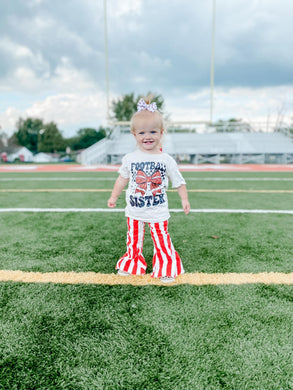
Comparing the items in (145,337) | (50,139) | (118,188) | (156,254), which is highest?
(50,139)

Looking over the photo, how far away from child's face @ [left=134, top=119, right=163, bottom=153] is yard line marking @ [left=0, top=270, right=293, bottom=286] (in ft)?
2.85

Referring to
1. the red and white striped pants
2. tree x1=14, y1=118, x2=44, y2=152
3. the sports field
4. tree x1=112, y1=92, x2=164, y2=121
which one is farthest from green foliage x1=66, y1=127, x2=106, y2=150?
the red and white striped pants

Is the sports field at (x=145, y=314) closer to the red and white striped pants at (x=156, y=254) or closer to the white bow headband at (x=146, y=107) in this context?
the red and white striped pants at (x=156, y=254)

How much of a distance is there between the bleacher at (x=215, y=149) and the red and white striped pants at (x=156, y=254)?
1585cm

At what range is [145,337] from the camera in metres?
1.23

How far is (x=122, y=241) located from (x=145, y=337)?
132cm

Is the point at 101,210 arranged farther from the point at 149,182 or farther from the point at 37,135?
the point at 37,135

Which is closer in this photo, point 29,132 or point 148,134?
point 148,134

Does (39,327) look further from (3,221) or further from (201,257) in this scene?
(3,221)

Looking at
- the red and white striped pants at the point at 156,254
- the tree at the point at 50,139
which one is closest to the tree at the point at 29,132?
the tree at the point at 50,139

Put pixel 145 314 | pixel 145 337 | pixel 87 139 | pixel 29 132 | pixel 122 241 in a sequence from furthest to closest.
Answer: pixel 87 139, pixel 29 132, pixel 122 241, pixel 145 314, pixel 145 337

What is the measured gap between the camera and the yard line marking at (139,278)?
1.73 m

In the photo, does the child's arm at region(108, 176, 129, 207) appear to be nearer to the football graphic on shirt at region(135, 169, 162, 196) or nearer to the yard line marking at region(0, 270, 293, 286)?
the football graphic on shirt at region(135, 169, 162, 196)

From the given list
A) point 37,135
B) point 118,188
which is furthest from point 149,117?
point 37,135
